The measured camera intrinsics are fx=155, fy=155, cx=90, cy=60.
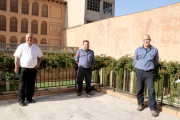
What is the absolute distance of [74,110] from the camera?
14.0 ft

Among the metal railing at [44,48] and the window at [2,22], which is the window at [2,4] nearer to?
the window at [2,22]

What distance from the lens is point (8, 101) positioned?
4.88 meters

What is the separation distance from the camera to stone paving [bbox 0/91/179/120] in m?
3.81

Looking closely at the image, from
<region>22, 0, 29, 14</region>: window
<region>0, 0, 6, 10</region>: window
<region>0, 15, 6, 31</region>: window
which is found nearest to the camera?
<region>0, 0, 6, 10</region>: window

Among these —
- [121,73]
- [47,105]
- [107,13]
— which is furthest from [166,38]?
[107,13]

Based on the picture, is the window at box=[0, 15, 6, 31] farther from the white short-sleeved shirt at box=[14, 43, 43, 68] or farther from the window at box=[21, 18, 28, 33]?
the white short-sleeved shirt at box=[14, 43, 43, 68]

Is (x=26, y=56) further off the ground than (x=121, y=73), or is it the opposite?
(x=26, y=56)

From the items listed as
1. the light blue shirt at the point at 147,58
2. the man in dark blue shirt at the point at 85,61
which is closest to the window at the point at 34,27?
the man in dark blue shirt at the point at 85,61

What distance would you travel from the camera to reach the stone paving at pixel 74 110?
3.81 meters

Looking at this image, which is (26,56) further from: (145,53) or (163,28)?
(163,28)

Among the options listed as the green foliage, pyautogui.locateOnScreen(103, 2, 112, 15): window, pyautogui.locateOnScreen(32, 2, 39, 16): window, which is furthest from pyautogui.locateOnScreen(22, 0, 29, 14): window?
the green foliage

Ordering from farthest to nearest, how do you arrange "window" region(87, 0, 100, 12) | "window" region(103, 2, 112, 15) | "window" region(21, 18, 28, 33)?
"window" region(103, 2, 112, 15)
"window" region(21, 18, 28, 33)
"window" region(87, 0, 100, 12)

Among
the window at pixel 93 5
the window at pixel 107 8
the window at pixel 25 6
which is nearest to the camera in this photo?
the window at pixel 93 5

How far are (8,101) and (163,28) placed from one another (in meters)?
9.30
